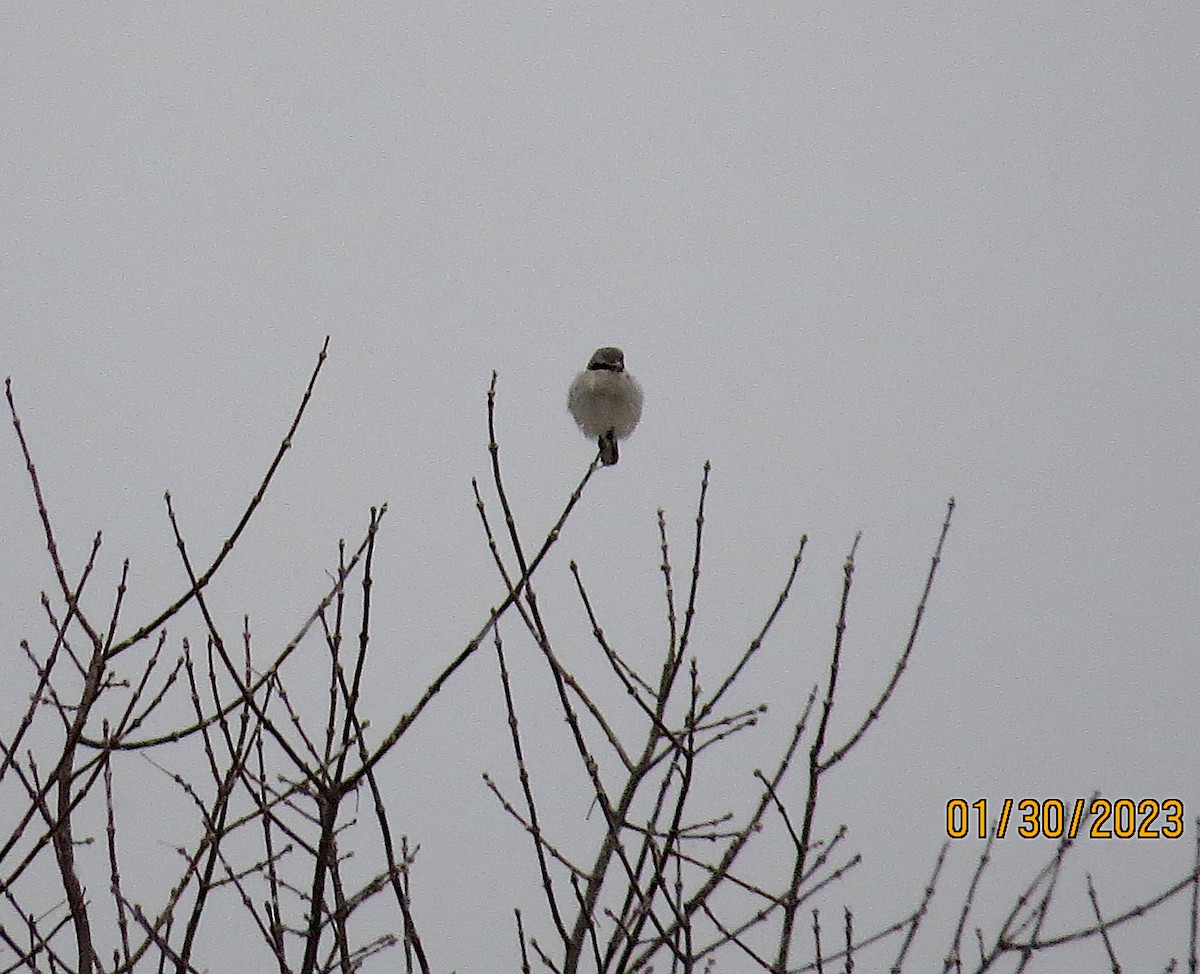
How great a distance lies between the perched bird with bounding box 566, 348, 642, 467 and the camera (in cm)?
809

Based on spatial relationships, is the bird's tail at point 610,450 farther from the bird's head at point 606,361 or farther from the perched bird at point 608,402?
the bird's head at point 606,361

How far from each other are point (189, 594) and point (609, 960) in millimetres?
1107

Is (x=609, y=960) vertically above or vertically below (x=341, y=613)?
below

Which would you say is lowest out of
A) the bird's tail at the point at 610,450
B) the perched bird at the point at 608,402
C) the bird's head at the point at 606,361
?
the bird's tail at the point at 610,450

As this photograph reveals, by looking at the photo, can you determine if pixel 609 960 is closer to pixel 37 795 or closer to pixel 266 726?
pixel 266 726

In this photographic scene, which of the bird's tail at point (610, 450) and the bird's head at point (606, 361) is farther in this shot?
the bird's head at point (606, 361)

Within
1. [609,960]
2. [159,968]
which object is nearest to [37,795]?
[159,968]

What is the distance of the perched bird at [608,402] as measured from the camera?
8.09m

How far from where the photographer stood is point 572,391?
27.3 feet

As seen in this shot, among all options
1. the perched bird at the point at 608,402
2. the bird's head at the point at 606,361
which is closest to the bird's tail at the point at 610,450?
the perched bird at the point at 608,402

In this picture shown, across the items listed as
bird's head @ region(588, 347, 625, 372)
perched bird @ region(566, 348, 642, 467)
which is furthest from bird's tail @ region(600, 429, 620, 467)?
bird's head @ region(588, 347, 625, 372)

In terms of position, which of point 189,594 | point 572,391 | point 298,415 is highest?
point 572,391

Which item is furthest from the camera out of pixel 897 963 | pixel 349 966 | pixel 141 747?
pixel 897 963

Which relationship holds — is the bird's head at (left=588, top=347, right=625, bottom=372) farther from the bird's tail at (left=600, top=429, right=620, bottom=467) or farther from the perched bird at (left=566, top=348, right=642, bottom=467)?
the bird's tail at (left=600, top=429, right=620, bottom=467)
